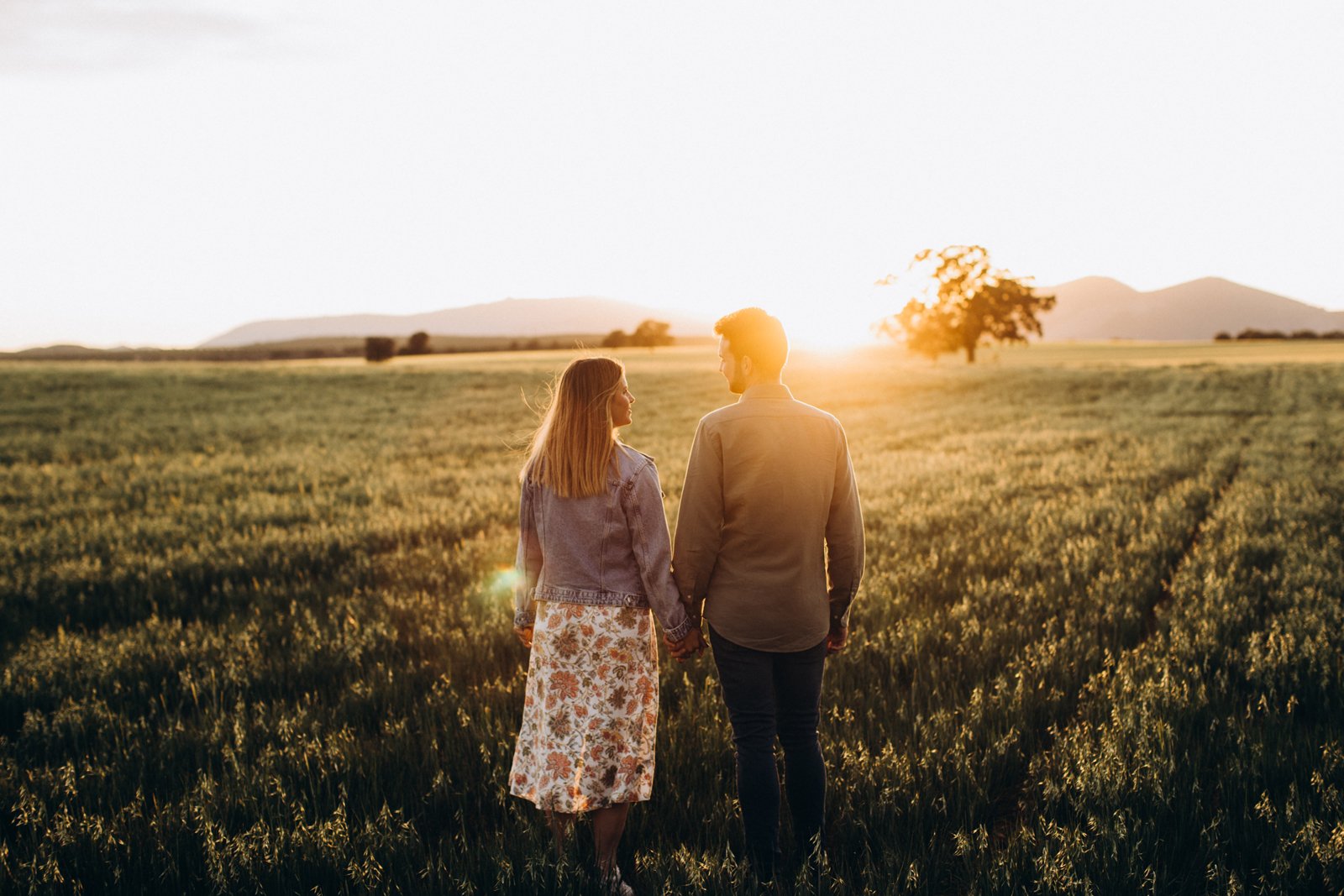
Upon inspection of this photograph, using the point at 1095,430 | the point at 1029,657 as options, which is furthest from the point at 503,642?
the point at 1095,430

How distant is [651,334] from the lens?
286 feet

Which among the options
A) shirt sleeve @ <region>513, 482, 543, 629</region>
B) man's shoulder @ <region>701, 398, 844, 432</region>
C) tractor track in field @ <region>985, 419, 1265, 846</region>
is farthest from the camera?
tractor track in field @ <region>985, 419, 1265, 846</region>

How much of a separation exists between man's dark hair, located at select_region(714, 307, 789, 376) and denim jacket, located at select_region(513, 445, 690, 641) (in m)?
0.60

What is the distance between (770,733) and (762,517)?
87 cm

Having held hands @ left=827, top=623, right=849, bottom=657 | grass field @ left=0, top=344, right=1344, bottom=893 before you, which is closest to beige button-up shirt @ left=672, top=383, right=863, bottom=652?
held hands @ left=827, top=623, right=849, bottom=657

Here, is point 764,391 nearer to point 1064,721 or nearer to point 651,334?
point 1064,721

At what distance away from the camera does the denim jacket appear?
10.3ft

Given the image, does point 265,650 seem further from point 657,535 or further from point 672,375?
point 672,375

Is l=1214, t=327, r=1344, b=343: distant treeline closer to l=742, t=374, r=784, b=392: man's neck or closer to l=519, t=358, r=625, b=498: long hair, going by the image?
l=742, t=374, r=784, b=392: man's neck

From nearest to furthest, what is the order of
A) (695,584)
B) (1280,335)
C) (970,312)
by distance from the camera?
(695,584) → (970,312) → (1280,335)

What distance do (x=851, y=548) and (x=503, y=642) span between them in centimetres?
331

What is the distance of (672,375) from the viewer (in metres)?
42.1

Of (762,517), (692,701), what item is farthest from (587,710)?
(692,701)

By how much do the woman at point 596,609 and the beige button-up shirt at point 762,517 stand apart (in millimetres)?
184
